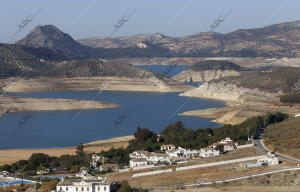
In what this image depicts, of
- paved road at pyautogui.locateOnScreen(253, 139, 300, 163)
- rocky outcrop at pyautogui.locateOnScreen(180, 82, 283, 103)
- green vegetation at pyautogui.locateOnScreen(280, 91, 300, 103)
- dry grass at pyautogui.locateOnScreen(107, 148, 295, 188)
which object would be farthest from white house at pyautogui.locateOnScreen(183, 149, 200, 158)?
rocky outcrop at pyautogui.locateOnScreen(180, 82, 283, 103)

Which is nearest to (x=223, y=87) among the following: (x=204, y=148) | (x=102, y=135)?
(x=102, y=135)

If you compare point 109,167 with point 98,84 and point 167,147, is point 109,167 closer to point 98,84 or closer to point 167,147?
point 167,147

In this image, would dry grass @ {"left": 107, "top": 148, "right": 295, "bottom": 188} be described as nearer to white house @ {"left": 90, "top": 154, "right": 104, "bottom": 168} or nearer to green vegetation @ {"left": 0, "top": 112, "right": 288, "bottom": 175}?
white house @ {"left": 90, "top": 154, "right": 104, "bottom": 168}

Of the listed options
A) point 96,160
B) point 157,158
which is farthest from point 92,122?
point 157,158

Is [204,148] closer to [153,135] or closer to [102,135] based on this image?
[153,135]

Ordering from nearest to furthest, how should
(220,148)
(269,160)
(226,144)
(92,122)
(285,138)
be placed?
(269,160), (220,148), (226,144), (285,138), (92,122)

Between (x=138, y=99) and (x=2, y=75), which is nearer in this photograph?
(x=138, y=99)
